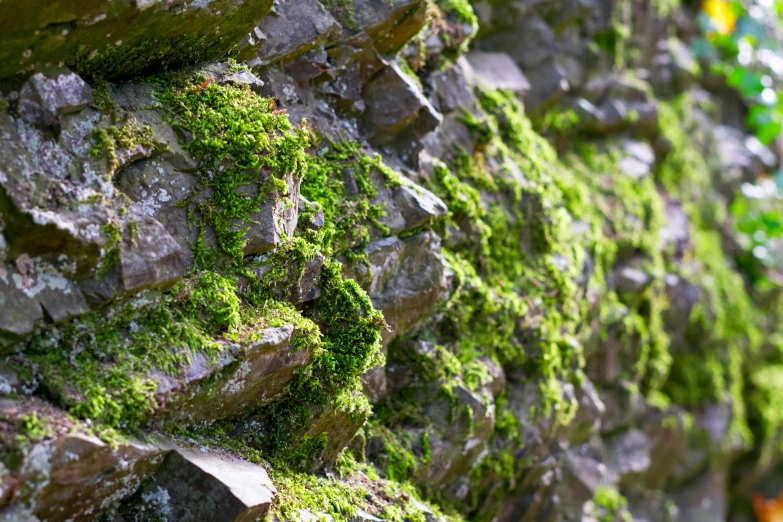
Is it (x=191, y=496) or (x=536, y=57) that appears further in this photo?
(x=536, y=57)

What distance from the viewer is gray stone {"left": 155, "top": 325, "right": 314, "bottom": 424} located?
131 inches

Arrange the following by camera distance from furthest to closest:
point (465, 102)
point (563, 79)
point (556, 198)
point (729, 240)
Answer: point (729, 240) → point (563, 79) → point (556, 198) → point (465, 102)

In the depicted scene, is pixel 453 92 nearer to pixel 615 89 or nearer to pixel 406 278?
pixel 406 278

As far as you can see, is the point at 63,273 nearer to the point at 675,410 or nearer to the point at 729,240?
the point at 675,410

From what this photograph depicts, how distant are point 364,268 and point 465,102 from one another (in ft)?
6.69

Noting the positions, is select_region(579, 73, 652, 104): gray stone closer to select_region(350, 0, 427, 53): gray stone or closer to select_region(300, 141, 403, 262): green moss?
select_region(350, 0, 427, 53): gray stone

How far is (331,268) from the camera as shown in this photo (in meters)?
4.09

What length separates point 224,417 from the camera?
3.67 metres

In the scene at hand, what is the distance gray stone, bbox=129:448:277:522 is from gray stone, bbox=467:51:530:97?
4.19 m

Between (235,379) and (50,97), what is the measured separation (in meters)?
1.45

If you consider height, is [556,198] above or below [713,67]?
above

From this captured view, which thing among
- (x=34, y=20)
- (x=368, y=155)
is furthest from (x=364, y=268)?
(x=34, y=20)

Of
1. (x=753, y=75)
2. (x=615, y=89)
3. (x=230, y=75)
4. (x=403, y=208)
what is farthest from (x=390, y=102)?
(x=753, y=75)

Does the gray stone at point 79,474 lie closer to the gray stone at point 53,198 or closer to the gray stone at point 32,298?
the gray stone at point 32,298
